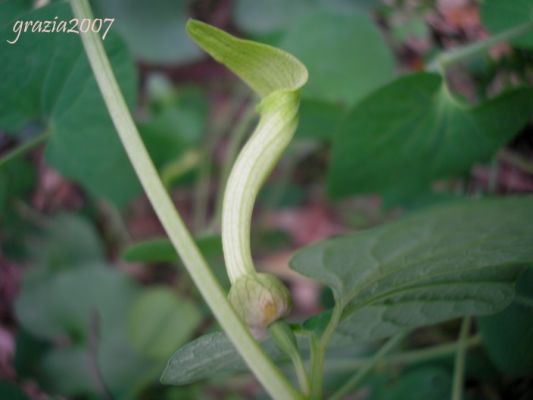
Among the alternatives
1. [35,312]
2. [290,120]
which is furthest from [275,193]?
[290,120]

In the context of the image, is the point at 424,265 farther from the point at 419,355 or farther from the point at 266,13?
the point at 266,13

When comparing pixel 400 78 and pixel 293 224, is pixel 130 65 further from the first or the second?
pixel 293 224

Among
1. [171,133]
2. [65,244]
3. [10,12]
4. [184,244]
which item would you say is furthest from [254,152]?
[65,244]

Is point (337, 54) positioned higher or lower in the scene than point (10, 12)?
lower

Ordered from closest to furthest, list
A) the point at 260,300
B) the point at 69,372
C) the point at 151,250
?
the point at 260,300, the point at 151,250, the point at 69,372

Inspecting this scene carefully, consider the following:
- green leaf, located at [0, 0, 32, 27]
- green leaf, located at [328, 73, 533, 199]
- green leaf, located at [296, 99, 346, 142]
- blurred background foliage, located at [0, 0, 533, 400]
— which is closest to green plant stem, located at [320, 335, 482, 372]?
blurred background foliage, located at [0, 0, 533, 400]

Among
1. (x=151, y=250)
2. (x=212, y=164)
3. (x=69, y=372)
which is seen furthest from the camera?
(x=212, y=164)
